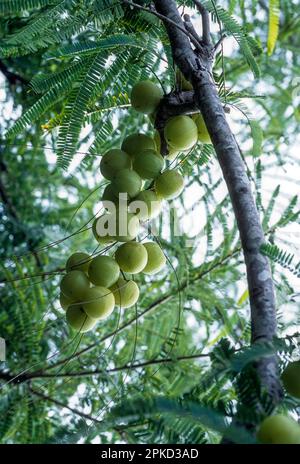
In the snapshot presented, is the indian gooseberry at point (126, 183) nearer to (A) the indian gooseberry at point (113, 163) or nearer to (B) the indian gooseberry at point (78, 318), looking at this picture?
(A) the indian gooseberry at point (113, 163)

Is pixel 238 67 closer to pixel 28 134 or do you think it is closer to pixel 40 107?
pixel 28 134

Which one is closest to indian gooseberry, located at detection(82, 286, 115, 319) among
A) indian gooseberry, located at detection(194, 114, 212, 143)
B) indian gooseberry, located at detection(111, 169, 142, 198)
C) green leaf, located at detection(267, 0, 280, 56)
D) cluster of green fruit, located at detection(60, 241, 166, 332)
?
cluster of green fruit, located at detection(60, 241, 166, 332)

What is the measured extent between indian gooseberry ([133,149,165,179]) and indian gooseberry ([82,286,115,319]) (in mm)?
142

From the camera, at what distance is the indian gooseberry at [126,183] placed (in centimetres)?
72

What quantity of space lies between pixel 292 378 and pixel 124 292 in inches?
10.9

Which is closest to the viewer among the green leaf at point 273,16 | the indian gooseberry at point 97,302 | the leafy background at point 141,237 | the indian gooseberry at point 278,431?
the indian gooseberry at point 278,431

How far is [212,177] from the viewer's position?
4.14 feet

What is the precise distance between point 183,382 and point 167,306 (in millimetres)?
190

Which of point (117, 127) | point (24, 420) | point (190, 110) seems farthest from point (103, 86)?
point (24, 420)

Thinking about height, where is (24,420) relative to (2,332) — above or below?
below

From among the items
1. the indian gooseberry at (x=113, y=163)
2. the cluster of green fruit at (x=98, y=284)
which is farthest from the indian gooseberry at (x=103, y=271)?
the indian gooseberry at (x=113, y=163)

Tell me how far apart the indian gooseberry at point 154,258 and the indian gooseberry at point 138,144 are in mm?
115

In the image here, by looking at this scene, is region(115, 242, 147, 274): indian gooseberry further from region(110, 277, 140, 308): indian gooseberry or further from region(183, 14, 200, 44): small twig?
region(183, 14, 200, 44): small twig

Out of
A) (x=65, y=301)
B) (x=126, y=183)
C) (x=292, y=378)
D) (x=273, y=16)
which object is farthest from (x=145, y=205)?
(x=273, y=16)
